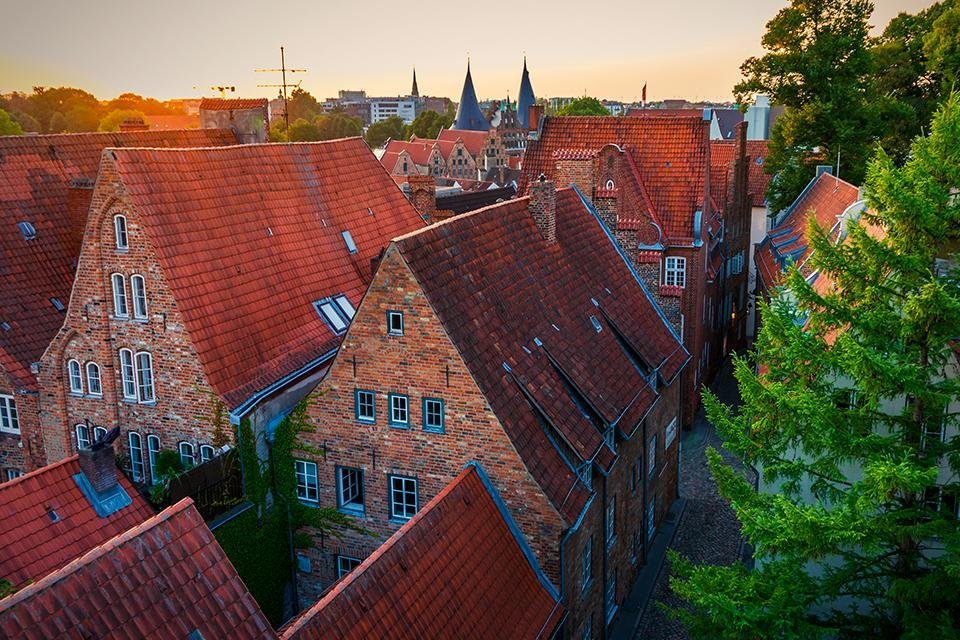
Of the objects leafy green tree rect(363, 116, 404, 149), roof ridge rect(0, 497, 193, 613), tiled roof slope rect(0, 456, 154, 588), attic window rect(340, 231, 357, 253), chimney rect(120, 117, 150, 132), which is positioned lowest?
tiled roof slope rect(0, 456, 154, 588)

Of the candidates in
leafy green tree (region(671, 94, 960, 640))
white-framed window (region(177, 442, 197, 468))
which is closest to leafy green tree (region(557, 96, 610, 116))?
white-framed window (region(177, 442, 197, 468))

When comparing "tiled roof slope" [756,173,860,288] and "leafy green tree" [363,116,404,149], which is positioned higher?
"leafy green tree" [363,116,404,149]

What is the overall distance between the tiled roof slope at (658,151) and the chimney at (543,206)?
40.3ft

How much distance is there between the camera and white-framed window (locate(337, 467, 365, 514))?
2192cm

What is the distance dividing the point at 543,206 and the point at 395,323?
28.2ft

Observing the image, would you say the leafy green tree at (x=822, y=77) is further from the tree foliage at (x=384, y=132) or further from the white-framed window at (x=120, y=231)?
the tree foliage at (x=384, y=132)

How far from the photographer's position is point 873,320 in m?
14.8

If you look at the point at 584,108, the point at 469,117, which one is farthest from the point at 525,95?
the point at 584,108

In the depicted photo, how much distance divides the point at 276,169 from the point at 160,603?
20.2 metres

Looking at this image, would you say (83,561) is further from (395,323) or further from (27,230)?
(27,230)

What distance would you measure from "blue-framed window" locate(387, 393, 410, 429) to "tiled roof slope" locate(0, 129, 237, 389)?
41.8 ft

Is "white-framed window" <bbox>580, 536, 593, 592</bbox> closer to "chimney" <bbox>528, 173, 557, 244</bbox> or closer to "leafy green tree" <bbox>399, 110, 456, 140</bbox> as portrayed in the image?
"chimney" <bbox>528, 173, 557, 244</bbox>

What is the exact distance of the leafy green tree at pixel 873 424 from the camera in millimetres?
14281

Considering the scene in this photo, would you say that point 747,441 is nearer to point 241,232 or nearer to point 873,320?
point 873,320
